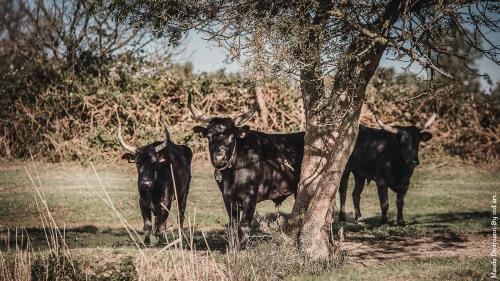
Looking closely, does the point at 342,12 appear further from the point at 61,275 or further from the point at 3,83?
the point at 3,83

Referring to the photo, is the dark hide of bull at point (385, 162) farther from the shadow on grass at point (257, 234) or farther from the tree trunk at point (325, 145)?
the tree trunk at point (325, 145)

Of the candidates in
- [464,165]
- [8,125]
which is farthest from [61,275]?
[464,165]

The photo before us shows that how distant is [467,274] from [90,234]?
7120mm

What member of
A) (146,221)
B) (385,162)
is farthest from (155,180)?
(385,162)

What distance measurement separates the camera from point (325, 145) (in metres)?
8.09

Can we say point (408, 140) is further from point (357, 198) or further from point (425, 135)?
point (357, 198)

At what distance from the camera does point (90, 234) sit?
10547 mm

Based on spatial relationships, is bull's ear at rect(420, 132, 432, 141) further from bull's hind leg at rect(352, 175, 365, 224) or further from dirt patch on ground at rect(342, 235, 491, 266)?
dirt patch on ground at rect(342, 235, 491, 266)

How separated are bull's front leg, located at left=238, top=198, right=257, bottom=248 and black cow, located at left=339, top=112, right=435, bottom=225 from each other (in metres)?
3.38

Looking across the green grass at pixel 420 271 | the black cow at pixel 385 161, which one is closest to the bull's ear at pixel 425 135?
the black cow at pixel 385 161

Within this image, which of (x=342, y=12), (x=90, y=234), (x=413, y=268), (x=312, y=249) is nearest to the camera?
(x=413, y=268)

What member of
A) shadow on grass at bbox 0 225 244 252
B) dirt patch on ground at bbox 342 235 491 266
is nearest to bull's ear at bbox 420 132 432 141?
dirt patch on ground at bbox 342 235 491 266

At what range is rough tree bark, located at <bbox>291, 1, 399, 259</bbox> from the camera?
7426 millimetres

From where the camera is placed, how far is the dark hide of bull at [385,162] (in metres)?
11.7
